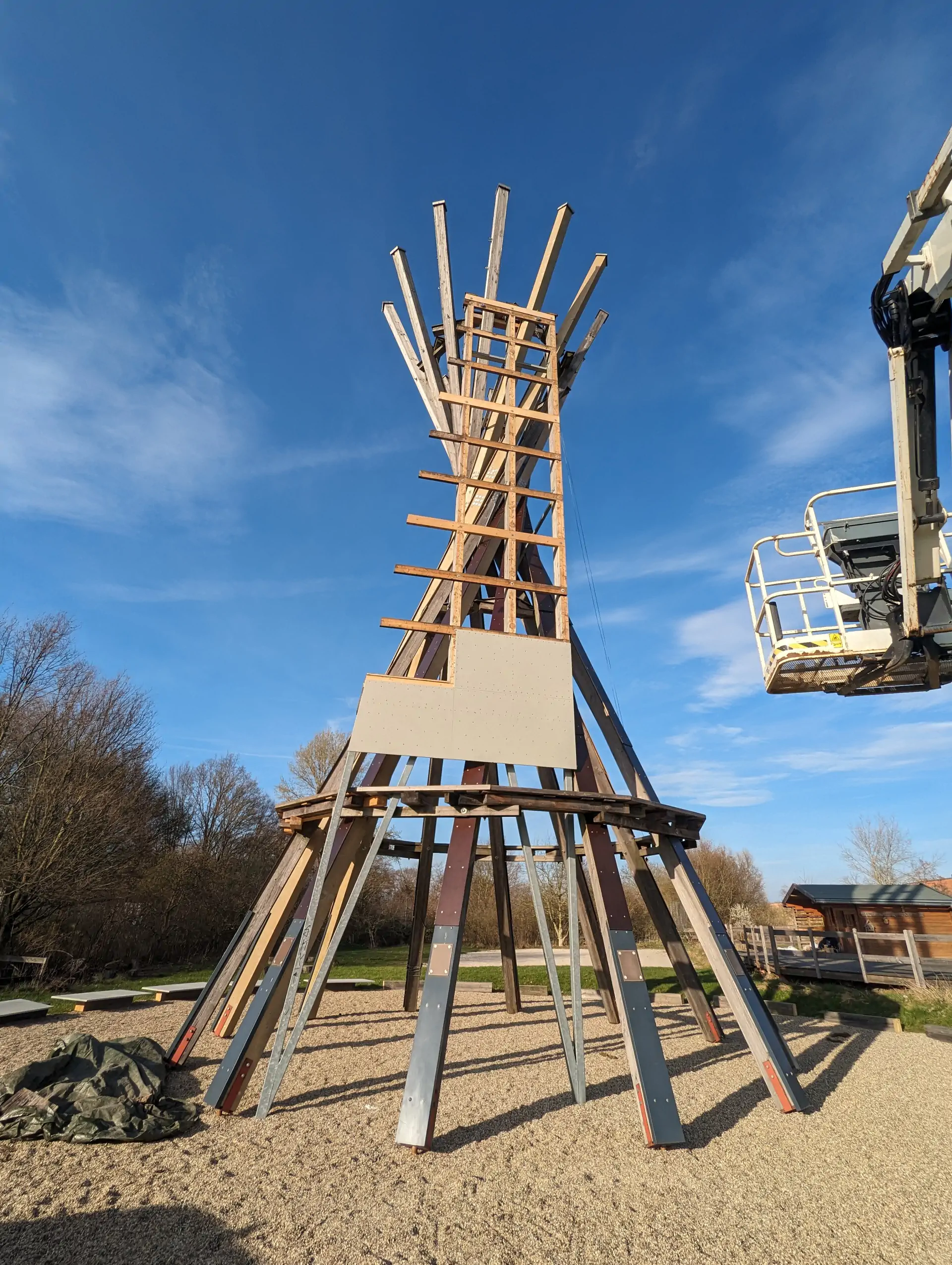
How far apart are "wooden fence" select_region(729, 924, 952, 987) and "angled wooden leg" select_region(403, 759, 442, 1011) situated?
292 inches

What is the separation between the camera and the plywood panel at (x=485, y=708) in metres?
7.49

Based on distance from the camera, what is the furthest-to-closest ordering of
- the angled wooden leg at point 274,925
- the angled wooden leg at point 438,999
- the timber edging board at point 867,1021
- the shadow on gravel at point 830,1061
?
the timber edging board at point 867,1021
the angled wooden leg at point 274,925
the shadow on gravel at point 830,1061
the angled wooden leg at point 438,999

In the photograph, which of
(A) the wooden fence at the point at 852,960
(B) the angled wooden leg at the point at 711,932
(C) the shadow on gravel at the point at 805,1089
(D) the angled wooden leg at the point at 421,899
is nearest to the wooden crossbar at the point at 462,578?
(B) the angled wooden leg at the point at 711,932

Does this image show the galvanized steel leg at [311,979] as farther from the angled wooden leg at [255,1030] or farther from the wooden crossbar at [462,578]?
the wooden crossbar at [462,578]

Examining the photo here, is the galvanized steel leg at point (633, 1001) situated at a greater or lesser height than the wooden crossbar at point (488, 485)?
lesser

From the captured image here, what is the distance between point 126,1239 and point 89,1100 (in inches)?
97.5

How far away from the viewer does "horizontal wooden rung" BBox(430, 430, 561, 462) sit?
893 cm

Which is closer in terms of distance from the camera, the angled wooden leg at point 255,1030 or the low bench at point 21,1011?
the angled wooden leg at point 255,1030

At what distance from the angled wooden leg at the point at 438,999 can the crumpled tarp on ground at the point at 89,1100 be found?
218 cm

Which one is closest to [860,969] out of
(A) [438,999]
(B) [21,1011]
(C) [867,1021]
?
(C) [867,1021]

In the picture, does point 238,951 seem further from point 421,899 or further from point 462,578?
point 462,578

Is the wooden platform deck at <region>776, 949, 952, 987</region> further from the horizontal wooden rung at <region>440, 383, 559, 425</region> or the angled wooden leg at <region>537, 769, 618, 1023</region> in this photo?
the horizontal wooden rung at <region>440, 383, 559, 425</region>

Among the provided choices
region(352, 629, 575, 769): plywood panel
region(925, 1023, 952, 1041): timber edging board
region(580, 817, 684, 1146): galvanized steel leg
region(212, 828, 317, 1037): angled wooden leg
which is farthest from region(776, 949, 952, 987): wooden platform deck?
region(212, 828, 317, 1037): angled wooden leg

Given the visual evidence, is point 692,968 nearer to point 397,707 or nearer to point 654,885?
point 654,885
